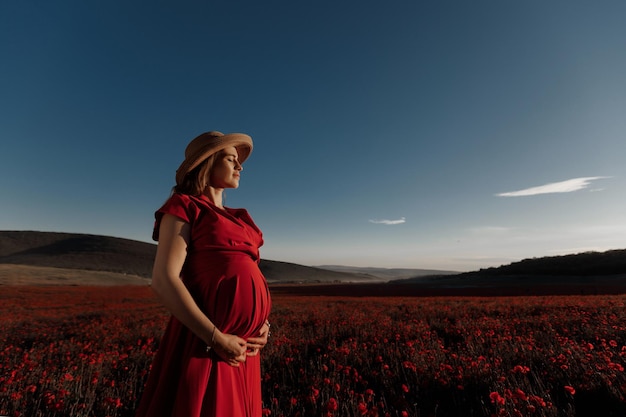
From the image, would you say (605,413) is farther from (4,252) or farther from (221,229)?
(4,252)

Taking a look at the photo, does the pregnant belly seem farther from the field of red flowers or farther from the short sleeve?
the field of red flowers

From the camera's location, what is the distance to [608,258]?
2099 inches

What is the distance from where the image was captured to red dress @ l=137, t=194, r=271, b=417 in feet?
4.22

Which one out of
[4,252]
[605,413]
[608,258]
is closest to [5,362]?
[605,413]

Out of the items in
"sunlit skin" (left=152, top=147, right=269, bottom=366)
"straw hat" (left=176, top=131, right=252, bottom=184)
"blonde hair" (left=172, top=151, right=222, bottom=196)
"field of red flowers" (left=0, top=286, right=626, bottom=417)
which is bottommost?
"field of red flowers" (left=0, top=286, right=626, bottom=417)

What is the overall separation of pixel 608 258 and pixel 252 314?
244 feet

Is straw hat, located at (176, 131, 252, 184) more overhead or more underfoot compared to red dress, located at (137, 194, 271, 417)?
more overhead

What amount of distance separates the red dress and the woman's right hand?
7cm

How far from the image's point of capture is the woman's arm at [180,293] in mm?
1212

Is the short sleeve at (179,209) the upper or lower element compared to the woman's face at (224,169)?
lower

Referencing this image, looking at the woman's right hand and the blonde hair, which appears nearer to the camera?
the woman's right hand

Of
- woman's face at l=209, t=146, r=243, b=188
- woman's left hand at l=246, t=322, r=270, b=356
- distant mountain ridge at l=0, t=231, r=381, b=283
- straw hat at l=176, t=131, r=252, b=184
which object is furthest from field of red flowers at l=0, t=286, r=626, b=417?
distant mountain ridge at l=0, t=231, r=381, b=283

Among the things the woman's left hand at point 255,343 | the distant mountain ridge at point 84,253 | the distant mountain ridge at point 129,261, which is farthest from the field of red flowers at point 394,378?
the distant mountain ridge at point 84,253

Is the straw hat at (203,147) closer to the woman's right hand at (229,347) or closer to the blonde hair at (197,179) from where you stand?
the blonde hair at (197,179)
